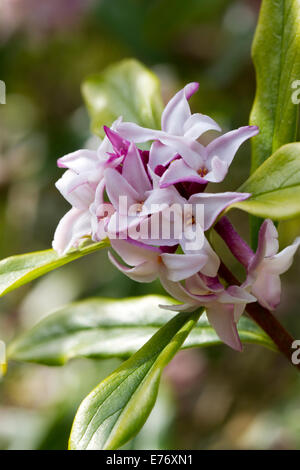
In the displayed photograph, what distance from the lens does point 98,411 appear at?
69 cm

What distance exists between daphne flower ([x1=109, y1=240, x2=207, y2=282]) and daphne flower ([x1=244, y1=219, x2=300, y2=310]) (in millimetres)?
72

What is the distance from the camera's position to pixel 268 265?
0.71 metres

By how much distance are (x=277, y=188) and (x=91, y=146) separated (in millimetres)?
1278

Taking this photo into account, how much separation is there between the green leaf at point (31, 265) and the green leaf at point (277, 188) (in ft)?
0.59

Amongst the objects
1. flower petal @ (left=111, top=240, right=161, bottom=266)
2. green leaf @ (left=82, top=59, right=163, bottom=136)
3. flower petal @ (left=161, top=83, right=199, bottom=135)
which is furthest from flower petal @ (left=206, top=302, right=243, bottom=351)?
green leaf @ (left=82, top=59, right=163, bottom=136)

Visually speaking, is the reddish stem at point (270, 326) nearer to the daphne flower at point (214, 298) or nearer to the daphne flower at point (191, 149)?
the daphne flower at point (214, 298)

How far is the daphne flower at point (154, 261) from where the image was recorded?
654 millimetres

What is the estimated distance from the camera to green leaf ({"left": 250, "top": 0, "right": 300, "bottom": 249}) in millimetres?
830

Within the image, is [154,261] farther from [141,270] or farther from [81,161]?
[81,161]

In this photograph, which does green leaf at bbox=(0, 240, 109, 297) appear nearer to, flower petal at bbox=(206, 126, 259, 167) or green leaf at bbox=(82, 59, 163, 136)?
flower petal at bbox=(206, 126, 259, 167)

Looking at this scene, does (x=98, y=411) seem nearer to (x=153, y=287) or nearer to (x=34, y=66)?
(x=153, y=287)

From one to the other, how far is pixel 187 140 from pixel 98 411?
0.32 meters

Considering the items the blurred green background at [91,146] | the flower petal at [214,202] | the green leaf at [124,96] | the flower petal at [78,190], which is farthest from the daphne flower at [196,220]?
the blurred green background at [91,146]

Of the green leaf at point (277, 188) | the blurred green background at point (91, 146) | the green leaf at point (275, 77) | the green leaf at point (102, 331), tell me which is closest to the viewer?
the green leaf at point (277, 188)
